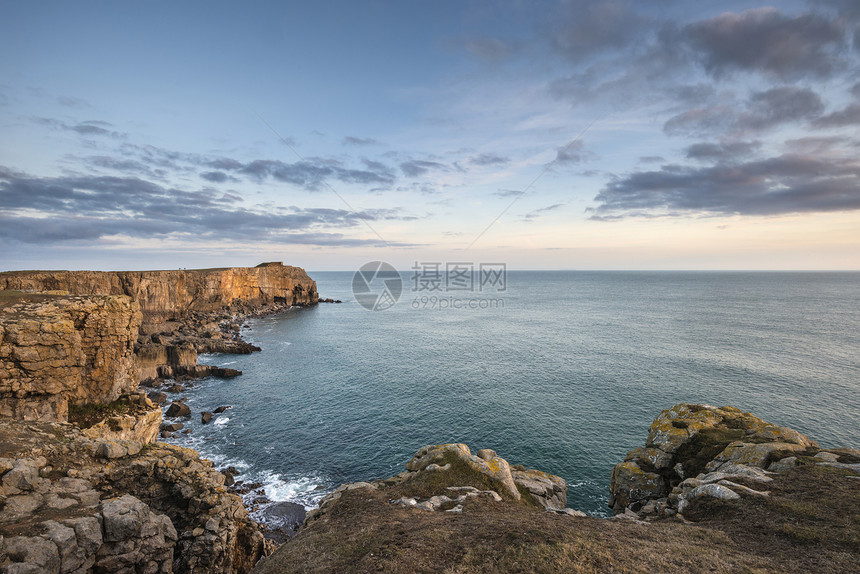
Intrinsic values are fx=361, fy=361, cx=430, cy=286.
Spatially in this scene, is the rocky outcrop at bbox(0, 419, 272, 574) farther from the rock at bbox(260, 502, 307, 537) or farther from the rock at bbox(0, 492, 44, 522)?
the rock at bbox(260, 502, 307, 537)

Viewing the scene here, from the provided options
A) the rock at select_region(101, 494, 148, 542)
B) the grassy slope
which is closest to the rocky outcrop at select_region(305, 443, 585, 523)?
the grassy slope

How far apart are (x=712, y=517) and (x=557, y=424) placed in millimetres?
28661

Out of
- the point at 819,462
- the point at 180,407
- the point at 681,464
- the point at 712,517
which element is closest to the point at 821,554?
the point at 712,517

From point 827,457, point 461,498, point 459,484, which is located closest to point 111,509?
point 461,498

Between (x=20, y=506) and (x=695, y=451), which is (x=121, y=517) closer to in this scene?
(x=20, y=506)

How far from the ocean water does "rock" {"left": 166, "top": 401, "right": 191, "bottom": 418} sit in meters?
1.22

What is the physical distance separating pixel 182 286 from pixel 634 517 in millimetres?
122103

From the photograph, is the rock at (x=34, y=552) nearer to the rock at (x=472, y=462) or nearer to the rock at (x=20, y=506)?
the rock at (x=20, y=506)

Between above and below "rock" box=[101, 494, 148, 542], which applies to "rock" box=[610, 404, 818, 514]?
below

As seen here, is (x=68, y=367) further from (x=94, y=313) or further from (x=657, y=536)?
(x=657, y=536)

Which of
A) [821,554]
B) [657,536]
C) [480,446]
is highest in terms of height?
[821,554]

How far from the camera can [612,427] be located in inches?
1764

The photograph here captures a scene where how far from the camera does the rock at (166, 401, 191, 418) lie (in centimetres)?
4978

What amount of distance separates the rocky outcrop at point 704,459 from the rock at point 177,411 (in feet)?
174
